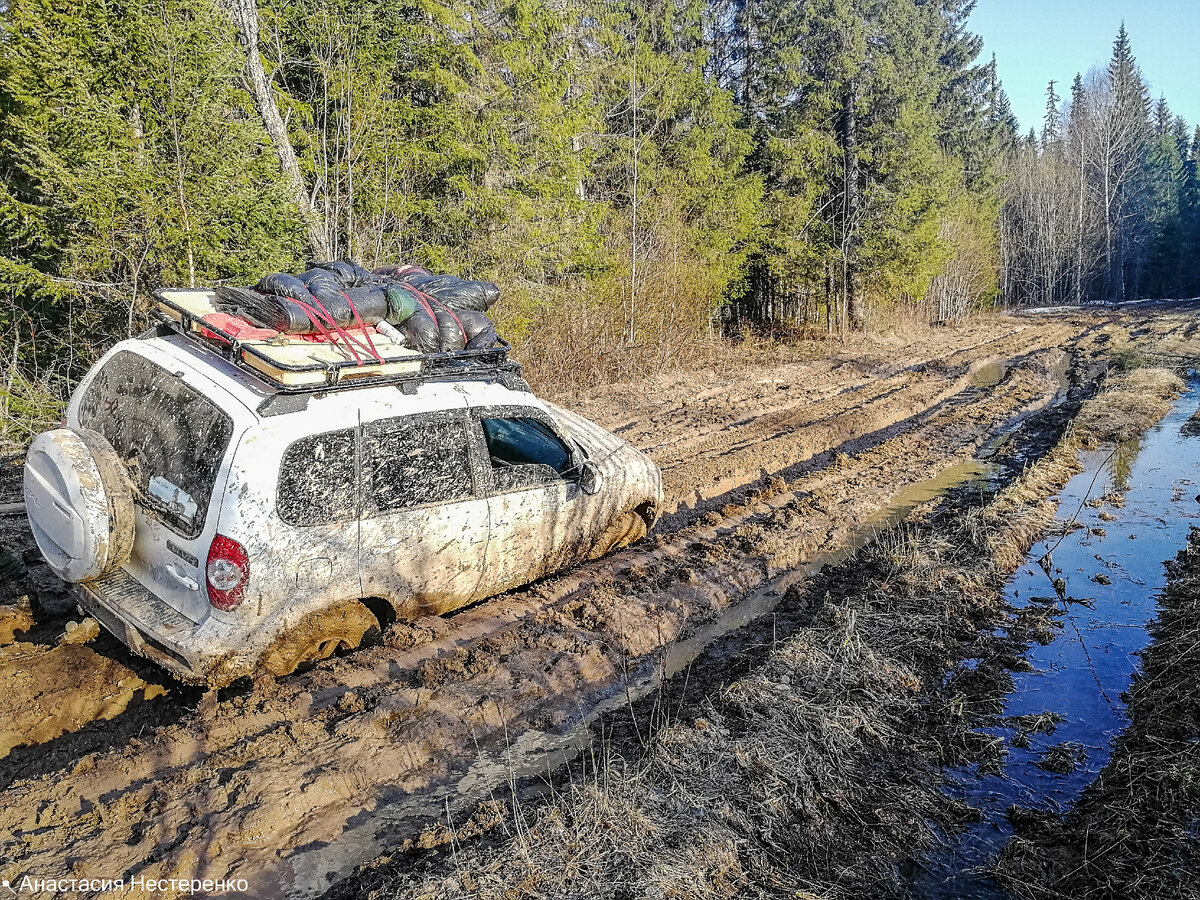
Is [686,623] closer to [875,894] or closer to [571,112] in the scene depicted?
[875,894]

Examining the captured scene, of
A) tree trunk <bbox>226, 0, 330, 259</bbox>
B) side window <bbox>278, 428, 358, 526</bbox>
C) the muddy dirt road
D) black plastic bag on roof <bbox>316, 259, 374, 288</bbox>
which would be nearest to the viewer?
the muddy dirt road

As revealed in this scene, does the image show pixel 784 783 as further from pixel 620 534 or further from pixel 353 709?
pixel 620 534

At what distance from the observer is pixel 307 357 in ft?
15.4

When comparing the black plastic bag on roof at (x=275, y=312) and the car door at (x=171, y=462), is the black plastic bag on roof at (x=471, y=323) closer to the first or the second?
the black plastic bag on roof at (x=275, y=312)

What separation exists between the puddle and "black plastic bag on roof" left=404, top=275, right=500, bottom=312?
515 cm

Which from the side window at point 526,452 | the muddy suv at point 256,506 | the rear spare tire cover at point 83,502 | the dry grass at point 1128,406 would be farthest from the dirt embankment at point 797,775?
the dry grass at point 1128,406

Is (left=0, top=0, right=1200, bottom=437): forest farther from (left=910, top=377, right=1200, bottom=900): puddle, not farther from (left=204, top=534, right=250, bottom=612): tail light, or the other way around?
(left=910, top=377, right=1200, bottom=900): puddle

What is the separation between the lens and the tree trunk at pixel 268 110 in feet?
37.1

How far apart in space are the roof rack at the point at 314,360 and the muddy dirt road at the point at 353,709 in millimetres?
1781

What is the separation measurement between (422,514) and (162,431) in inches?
65.1

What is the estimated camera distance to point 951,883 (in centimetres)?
355

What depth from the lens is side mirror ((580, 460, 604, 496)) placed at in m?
5.87

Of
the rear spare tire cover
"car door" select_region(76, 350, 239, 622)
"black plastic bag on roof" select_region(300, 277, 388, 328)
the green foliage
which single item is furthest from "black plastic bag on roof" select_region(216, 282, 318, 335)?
the green foliage

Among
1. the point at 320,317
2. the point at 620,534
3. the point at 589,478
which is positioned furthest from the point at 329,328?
the point at 620,534
